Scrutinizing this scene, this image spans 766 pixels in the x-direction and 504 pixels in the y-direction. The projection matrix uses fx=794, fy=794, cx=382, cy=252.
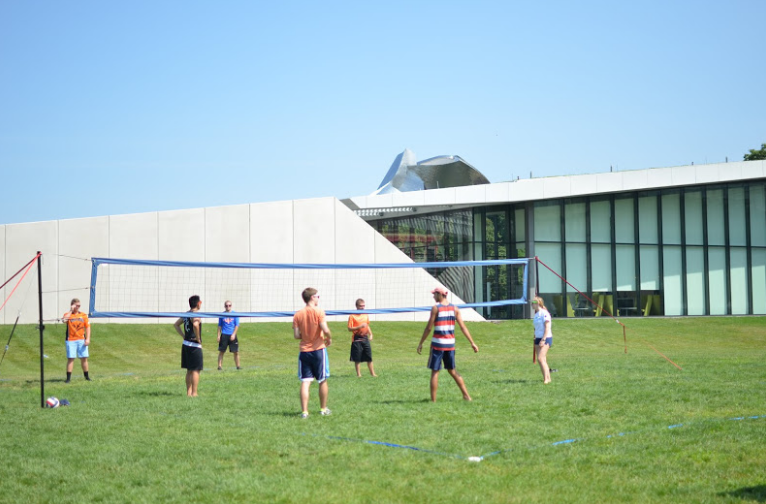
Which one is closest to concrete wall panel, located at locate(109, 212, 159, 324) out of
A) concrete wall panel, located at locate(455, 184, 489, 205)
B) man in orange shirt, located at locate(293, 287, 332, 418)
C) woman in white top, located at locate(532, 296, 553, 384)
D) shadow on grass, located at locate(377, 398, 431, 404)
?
concrete wall panel, located at locate(455, 184, 489, 205)

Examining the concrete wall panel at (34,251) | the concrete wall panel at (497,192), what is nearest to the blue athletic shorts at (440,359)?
the concrete wall panel at (34,251)

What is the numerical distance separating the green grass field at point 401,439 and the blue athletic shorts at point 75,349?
0.64 meters

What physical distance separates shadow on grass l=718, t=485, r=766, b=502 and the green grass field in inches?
0.6

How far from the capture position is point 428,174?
46.2 meters

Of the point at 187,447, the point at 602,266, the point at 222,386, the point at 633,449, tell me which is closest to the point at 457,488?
the point at 633,449

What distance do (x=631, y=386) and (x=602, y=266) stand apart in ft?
80.6

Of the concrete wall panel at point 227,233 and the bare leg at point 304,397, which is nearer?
the bare leg at point 304,397

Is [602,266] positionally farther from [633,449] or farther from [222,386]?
[633,449]

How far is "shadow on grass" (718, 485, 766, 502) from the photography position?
251 inches

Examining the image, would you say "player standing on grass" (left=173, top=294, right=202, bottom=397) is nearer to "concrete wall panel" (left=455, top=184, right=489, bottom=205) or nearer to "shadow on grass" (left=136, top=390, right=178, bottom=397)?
"shadow on grass" (left=136, top=390, right=178, bottom=397)

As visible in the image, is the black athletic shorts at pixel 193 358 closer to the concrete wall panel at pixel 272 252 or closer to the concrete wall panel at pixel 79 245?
the concrete wall panel at pixel 272 252

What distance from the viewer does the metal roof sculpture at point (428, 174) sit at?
44.2m

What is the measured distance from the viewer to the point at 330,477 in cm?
730

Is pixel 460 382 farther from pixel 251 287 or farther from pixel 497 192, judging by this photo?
pixel 497 192
